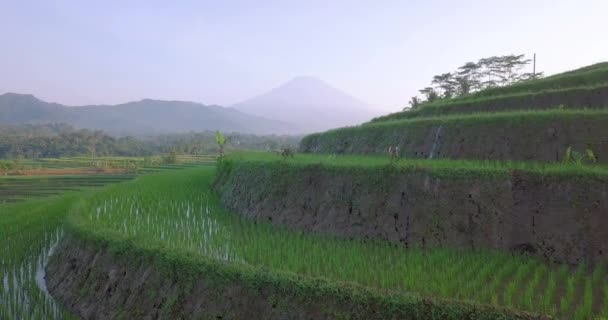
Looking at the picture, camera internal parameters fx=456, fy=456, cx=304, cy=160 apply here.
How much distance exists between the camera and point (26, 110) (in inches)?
6452

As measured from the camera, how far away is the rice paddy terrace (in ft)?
14.1

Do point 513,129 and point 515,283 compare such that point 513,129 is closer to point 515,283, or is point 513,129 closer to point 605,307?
point 515,283

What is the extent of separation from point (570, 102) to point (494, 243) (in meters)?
6.03

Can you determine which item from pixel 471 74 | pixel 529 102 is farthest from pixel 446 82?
pixel 529 102

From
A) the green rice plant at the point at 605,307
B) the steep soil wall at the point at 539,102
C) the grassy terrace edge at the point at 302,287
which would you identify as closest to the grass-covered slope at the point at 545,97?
the steep soil wall at the point at 539,102

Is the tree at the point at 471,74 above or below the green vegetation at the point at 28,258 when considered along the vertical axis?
above

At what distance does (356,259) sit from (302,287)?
169 centimetres

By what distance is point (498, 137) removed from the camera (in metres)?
8.99

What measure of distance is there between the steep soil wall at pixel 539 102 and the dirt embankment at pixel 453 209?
4617mm

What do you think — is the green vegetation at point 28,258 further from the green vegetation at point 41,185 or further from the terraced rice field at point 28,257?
the green vegetation at point 41,185

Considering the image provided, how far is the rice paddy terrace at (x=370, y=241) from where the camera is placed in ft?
14.1

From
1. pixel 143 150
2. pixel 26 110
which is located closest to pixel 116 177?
pixel 143 150

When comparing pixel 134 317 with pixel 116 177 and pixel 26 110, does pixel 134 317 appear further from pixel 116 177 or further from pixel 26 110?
pixel 26 110

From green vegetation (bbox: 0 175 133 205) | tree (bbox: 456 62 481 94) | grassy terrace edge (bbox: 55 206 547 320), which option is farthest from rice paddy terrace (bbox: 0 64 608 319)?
tree (bbox: 456 62 481 94)
